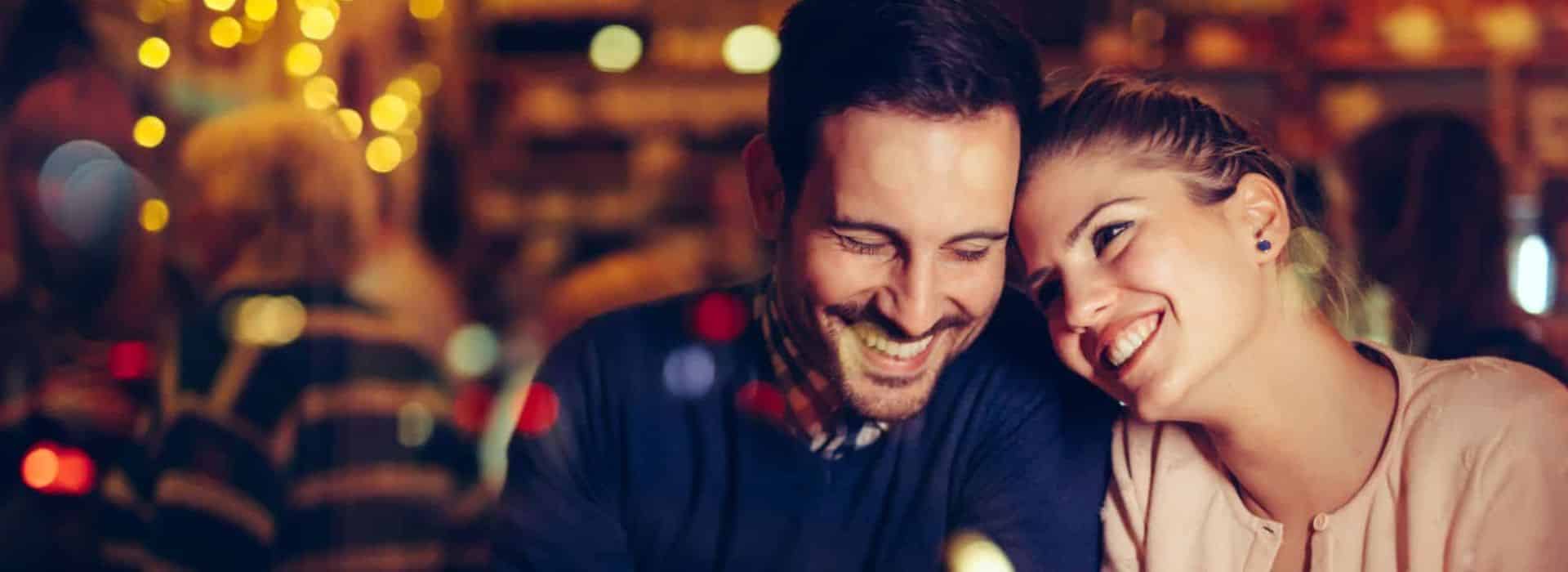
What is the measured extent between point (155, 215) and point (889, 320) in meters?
1.34

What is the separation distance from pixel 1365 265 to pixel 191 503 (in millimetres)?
1562

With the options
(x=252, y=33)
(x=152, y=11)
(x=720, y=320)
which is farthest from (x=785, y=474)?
(x=252, y=33)

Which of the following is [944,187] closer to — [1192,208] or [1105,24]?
[1192,208]

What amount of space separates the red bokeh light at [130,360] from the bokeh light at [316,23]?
0.79 m

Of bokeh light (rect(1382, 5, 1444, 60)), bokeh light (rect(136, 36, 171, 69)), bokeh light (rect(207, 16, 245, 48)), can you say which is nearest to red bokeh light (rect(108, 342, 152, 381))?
bokeh light (rect(136, 36, 171, 69))

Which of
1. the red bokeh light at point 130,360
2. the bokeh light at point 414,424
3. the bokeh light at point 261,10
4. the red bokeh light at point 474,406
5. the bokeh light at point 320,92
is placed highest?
the bokeh light at point 261,10

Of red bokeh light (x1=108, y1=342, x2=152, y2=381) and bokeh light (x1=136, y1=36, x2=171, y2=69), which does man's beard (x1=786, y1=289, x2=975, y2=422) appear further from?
bokeh light (x1=136, y1=36, x2=171, y2=69)

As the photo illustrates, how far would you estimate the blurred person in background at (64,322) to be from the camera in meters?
1.86

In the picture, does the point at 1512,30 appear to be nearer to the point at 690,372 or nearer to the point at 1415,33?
the point at 1415,33

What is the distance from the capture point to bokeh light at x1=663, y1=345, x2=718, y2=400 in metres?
1.28

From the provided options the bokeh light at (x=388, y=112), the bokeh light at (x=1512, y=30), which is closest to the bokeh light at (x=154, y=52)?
the bokeh light at (x=388, y=112)

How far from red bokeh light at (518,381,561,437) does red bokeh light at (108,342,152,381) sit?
903 mm

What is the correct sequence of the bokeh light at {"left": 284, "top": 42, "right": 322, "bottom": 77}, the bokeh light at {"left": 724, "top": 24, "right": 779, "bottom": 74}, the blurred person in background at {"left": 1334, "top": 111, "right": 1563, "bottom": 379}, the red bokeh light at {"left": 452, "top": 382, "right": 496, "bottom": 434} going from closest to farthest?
the blurred person in background at {"left": 1334, "top": 111, "right": 1563, "bottom": 379} < the bokeh light at {"left": 284, "top": 42, "right": 322, "bottom": 77} < the red bokeh light at {"left": 452, "top": 382, "right": 496, "bottom": 434} < the bokeh light at {"left": 724, "top": 24, "right": 779, "bottom": 74}

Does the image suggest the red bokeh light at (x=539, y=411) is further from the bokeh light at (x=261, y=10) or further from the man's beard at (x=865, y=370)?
the bokeh light at (x=261, y=10)
